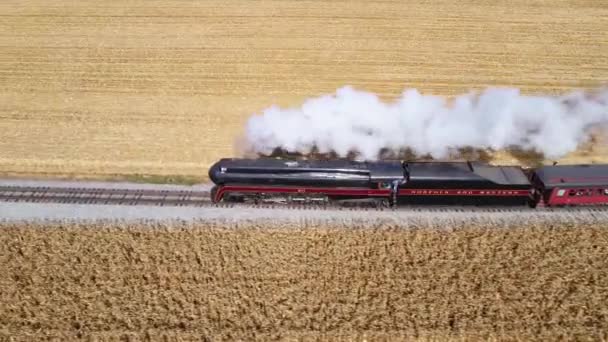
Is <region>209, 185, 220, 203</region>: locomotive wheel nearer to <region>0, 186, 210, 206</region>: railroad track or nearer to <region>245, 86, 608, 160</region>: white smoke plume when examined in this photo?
<region>0, 186, 210, 206</region>: railroad track

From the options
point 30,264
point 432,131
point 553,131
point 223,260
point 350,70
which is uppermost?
point 350,70

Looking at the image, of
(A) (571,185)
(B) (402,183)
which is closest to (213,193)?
(B) (402,183)

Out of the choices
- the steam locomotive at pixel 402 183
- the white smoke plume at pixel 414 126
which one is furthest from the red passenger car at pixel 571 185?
the white smoke plume at pixel 414 126

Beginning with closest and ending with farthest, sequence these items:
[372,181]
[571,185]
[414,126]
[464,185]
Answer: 1. [372,181]
2. [464,185]
3. [571,185]
4. [414,126]

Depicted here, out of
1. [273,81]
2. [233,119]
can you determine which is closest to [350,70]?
[273,81]

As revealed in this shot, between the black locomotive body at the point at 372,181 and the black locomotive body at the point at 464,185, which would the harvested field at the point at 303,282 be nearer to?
the black locomotive body at the point at 464,185

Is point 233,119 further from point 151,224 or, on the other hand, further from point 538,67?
point 538,67

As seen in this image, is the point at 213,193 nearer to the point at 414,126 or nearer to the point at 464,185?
the point at 414,126
